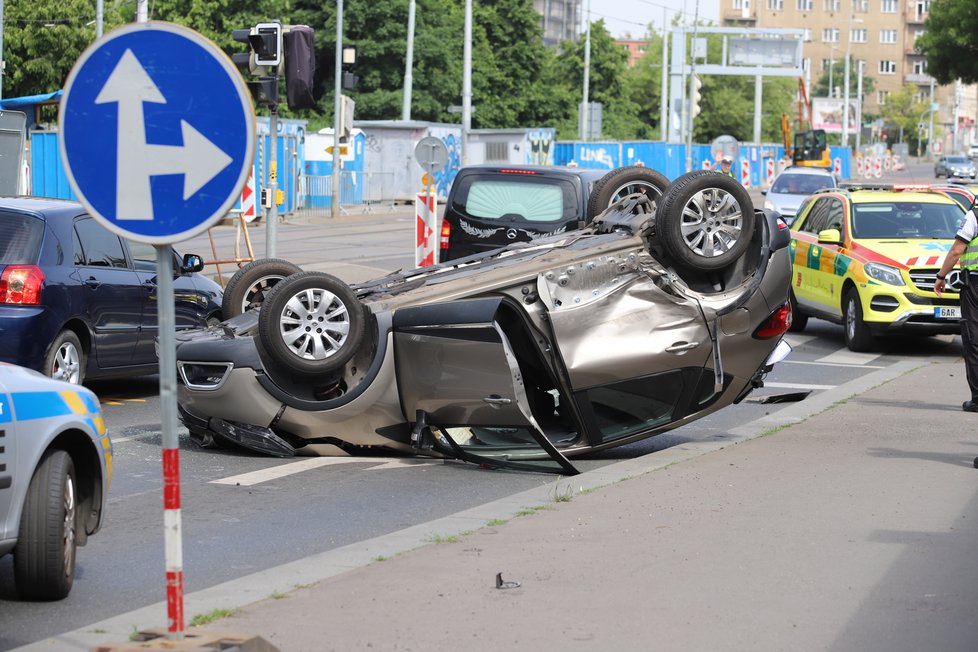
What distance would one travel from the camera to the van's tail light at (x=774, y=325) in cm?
992

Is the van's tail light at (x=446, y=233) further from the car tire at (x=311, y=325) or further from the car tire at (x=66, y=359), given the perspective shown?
the car tire at (x=311, y=325)

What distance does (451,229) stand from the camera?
1689 centimetres

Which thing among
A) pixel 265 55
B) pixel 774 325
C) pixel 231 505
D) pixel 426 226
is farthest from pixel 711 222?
pixel 426 226

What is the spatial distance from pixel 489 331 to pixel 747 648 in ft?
13.0

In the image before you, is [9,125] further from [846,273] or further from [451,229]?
[846,273]

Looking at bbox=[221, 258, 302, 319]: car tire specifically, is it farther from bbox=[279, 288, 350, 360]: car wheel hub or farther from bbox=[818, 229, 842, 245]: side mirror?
bbox=[818, 229, 842, 245]: side mirror

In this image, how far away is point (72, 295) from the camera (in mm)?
11320

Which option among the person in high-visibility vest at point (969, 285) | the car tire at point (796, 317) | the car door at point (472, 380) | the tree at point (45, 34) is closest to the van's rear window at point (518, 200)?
the car tire at point (796, 317)

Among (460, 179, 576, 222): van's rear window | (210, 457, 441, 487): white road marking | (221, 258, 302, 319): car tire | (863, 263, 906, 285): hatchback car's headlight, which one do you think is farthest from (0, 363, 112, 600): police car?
(863, 263, 906, 285): hatchback car's headlight

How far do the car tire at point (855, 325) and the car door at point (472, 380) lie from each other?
26.1ft

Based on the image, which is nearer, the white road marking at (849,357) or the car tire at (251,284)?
the car tire at (251,284)

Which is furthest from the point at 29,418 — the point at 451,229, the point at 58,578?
the point at 451,229

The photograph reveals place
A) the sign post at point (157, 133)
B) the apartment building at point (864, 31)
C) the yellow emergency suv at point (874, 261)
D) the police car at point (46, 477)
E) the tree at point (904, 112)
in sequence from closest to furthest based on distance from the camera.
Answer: the sign post at point (157, 133)
the police car at point (46, 477)
the yellow emergency suv at point (874, 261)
the tree at point (904, 112)
the apartment building at point (864, 31)

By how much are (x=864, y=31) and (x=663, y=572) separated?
176216mm
